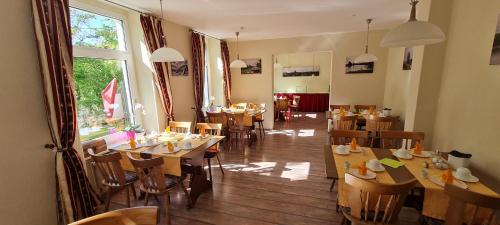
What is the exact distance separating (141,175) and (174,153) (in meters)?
0.39

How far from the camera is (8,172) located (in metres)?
1.88

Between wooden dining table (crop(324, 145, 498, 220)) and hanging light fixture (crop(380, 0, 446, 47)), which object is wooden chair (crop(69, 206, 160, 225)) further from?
hanging light fixture (crop(380, 0, 446, 47))

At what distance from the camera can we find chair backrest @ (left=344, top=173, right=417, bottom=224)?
1.40 metres

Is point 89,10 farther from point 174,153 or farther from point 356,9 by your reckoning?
point 356,9

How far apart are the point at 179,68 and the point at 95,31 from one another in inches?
61.5

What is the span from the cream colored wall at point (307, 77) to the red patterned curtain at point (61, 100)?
854cm

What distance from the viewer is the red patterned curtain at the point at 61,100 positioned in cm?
205

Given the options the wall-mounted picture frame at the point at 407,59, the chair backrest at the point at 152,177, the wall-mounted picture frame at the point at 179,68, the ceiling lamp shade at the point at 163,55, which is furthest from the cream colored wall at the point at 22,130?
the wall-mounted picture frame at the point at 407,59

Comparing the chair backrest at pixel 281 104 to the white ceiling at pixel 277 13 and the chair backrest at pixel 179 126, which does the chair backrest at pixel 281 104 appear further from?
the chair backrest at pixel 179 126

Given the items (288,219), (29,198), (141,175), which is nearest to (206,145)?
(141,175)

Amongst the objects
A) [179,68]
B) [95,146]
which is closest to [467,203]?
[95,146]

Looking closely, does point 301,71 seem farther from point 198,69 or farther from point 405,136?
point 405,136

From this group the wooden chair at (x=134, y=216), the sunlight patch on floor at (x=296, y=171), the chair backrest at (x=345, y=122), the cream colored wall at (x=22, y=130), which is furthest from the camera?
the chair backrest at (x=345, y=122)

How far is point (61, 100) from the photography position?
218 centimetres
